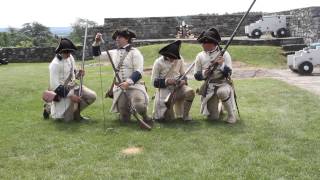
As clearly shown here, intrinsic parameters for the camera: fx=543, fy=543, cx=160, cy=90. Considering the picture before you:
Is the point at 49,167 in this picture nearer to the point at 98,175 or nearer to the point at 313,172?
the point at 98,175

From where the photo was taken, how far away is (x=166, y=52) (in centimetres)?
689

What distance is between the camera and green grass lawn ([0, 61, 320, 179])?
493 cm

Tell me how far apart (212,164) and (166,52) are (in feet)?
7.21

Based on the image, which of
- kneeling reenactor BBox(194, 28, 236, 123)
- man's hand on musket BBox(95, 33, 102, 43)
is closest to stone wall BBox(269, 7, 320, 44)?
kneeling reenactor BBox(194, 28, 236, 123)

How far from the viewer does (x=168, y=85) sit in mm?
7027

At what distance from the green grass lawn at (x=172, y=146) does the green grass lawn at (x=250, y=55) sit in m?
6.49

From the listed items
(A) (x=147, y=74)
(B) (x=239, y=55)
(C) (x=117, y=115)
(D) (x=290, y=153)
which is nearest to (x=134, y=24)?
(B) (x=239, y=55)

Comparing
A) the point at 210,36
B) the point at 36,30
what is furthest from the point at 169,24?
the point at 36,30

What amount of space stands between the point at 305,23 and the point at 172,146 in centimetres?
1204

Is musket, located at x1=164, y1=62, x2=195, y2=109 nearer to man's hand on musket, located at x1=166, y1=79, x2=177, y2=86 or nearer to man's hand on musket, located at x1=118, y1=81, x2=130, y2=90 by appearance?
man's hand on musket, located at x1=166, y1=79, x2=177, y2=86

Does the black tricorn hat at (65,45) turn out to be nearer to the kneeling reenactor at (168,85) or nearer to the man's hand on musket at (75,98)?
the man's hand on musket at (75,98)

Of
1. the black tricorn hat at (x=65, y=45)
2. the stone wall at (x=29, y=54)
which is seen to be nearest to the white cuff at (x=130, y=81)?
the black tricorn hat at (x=65, y=45)

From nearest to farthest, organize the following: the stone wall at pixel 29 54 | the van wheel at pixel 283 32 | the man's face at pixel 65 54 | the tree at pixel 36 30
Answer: the man's face at pixel 65 54 → the van wheel at pixel 283 32 → the stone wall at pixel 29 54 → the tree at pixel 36 30

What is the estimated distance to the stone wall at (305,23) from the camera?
15.9 metres
